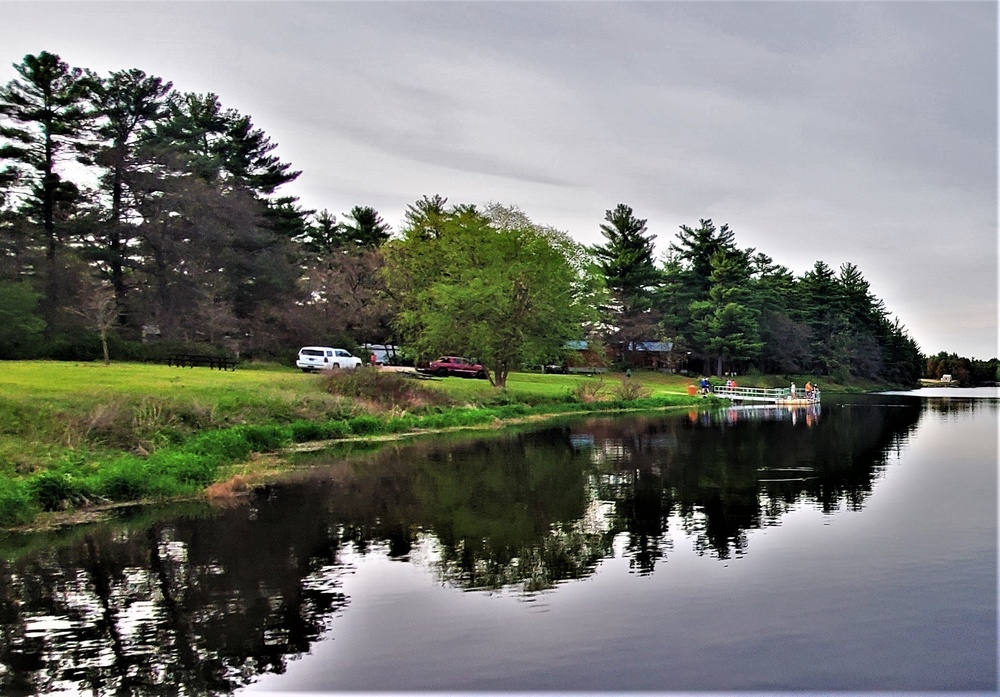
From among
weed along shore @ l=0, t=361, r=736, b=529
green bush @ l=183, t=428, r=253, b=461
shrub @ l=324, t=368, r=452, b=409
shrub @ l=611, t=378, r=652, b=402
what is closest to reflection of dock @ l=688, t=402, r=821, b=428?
shrub @ l=611, t=378, r=652, b=402

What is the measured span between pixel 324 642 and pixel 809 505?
13.9 m

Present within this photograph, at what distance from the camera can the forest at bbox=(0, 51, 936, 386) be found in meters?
52.9

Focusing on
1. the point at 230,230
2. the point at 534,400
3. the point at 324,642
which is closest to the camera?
the point at 324,642

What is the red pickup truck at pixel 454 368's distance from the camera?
63.8 metres

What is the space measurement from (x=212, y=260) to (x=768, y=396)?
4747cm

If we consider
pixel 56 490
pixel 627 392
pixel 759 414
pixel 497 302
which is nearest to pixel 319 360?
pixel 497 302

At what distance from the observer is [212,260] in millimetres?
62312

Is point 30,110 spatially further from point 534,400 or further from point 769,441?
point 769,441

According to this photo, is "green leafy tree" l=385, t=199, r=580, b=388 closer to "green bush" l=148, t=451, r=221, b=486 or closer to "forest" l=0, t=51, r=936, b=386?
"forest" l=0, t=51, r=936, b=386

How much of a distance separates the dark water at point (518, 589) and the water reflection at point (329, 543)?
59 mm

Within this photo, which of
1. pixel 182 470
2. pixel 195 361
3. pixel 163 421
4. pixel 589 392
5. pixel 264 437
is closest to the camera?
pixel 182 470

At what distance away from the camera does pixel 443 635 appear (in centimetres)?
1092

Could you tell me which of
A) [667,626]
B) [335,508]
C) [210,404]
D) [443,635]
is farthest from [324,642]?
[210,404]

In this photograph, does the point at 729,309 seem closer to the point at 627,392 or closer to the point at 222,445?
the point at 627,392
